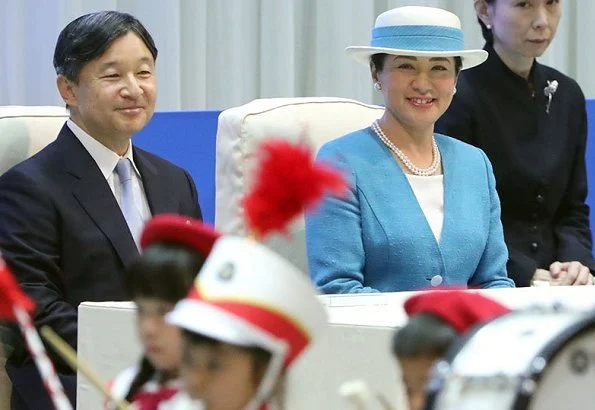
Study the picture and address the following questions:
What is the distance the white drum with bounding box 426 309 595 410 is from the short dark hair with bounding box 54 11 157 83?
1.43 m

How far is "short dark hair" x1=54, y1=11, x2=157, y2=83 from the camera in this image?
198 centimetres

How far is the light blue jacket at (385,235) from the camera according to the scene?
6.36 feet

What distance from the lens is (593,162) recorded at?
2732 mm

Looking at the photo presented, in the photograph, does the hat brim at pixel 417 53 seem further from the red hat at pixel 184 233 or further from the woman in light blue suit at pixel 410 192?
the red hat at pixel 184 233

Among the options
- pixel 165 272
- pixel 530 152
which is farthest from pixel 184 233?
pixel 530 152

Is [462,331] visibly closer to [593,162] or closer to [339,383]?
[339,383]

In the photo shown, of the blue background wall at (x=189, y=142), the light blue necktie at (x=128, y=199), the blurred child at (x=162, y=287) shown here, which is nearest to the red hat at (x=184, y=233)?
the blurred child at (x=162, y=287)

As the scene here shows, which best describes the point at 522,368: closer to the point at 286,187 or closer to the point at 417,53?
the point at 286,187

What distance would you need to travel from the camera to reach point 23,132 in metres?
2.12

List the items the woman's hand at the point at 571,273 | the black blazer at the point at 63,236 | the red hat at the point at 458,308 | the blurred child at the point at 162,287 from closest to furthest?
the red hat at the point at 458,308
the blurred child at the point at 162,287
the black blazer at the point at 63,236
the woman's hand at the point at 571,273

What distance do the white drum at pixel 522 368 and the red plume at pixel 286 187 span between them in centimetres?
14

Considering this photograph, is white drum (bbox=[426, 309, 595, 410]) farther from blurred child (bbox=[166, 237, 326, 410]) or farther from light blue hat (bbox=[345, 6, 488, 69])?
light blue hat (bbox=[345, 6, 488, 69])

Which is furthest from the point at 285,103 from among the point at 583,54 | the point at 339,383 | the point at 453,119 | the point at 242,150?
the point at 583,54

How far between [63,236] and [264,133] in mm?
417
